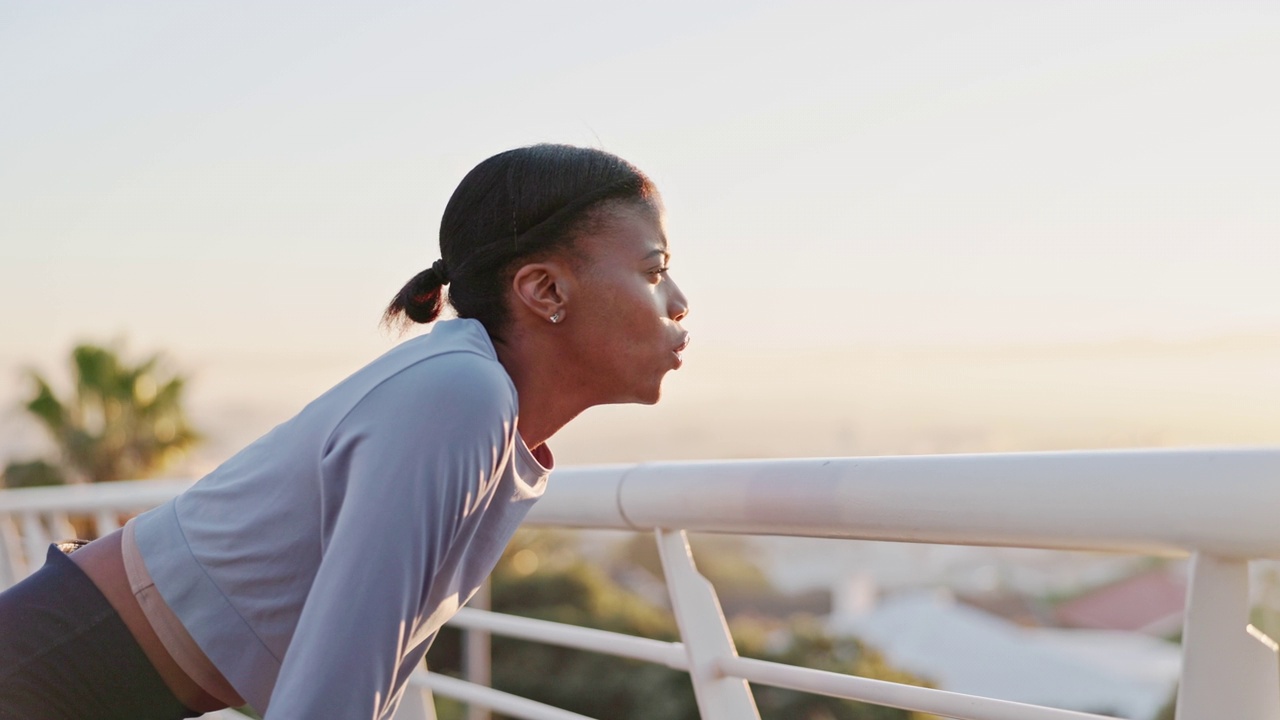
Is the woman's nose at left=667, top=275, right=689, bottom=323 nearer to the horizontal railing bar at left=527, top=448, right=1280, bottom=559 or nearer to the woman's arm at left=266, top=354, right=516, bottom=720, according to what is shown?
the horizontal railing bar at left=527, top=448, right=1280, bottom=559

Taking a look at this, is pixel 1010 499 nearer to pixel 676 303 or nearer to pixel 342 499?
pixel 676 303

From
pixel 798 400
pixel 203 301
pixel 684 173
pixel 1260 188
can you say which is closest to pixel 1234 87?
pixel 1260 188

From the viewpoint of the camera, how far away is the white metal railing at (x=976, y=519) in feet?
2.97

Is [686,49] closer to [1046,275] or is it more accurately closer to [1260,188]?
[1260,188]

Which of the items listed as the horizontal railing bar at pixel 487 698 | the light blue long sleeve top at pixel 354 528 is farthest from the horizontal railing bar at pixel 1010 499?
the horizontal railing bar at pixel 487 698

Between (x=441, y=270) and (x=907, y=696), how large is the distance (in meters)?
0.72

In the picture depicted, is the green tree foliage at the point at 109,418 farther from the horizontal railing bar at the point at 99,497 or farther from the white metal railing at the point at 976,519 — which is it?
the white metal railing at the point at 976,519

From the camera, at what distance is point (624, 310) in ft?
4.40

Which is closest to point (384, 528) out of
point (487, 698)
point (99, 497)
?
point (487, 698)

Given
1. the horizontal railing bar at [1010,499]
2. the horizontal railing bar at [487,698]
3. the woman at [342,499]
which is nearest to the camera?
the horizontal railing bar at [1010,499]

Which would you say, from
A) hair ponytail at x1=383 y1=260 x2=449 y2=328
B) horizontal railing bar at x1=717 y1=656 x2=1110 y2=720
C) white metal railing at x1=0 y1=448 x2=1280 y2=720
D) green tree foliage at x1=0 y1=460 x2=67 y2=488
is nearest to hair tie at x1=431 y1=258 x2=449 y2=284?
hair ponytail at x1=383 y1=260 x2=449 y2=328

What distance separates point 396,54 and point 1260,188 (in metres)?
30.8

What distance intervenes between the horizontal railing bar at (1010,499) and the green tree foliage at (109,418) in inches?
702

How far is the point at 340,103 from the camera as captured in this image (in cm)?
1360
